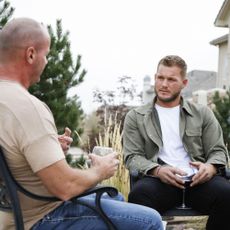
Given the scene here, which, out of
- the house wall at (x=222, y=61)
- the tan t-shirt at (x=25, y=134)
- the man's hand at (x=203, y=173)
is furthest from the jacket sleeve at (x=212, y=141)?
the house wall at (x=222, y=61)

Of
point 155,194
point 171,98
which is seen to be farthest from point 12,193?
point 171,98

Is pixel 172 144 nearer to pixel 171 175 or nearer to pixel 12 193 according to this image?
pixel 171 175

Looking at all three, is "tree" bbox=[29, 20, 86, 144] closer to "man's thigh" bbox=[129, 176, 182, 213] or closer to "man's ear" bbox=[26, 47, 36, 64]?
"man's thigh" bbox=[129, 176, 182, 213]

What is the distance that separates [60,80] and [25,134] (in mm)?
3029

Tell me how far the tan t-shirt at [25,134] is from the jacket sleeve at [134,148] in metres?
1.31

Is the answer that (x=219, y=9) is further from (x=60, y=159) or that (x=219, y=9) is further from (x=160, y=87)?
(x=60, y=159)

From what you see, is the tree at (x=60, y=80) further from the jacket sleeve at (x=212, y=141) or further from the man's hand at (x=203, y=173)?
the man's hand at (x=203, y=173)

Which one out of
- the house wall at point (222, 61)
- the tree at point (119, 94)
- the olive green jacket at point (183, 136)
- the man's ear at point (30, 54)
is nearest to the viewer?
the man's ear at point (30, 54)

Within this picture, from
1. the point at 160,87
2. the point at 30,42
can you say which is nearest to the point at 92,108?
the point at 160,87

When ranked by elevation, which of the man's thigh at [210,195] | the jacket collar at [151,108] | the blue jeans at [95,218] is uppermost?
the jacket collar at [151,108]

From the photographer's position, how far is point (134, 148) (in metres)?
3.18

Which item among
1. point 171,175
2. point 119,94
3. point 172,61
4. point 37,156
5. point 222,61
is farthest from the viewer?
point 222,61

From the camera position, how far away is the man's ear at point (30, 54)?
1843mm

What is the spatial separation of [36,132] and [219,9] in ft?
49.8
